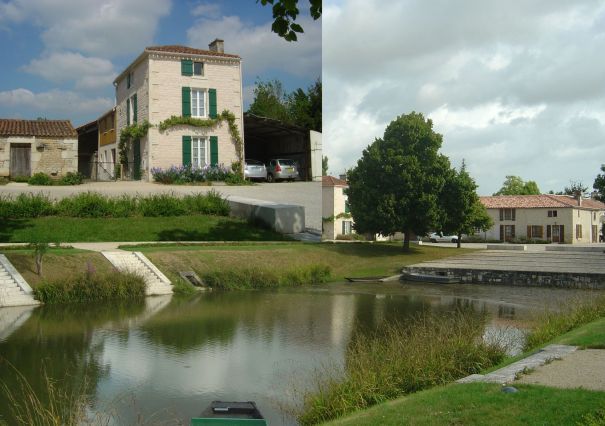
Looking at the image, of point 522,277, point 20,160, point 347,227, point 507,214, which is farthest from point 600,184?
point 507,214

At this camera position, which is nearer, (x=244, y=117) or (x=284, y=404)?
(x=284, y=404)

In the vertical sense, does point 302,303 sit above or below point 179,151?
below

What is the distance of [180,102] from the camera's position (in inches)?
408

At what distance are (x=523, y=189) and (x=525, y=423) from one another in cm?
1416

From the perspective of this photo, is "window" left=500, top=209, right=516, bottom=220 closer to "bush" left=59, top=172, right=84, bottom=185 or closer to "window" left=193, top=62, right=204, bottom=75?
"window" left=193, top=62, right=204, bottom=75

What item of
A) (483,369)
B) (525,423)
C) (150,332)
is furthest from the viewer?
(150,332)

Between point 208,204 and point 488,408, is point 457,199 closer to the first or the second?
point 208,204

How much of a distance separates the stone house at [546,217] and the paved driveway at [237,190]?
477 centimetres

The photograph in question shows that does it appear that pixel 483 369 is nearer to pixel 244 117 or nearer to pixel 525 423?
pixel 525 423

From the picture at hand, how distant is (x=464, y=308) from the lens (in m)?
9.67

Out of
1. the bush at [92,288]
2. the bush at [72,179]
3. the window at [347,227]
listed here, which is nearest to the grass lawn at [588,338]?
the bush at [72,179]

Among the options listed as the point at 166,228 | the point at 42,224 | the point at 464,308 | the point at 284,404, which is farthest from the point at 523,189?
the point at 284,404

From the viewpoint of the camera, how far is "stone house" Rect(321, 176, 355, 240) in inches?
519

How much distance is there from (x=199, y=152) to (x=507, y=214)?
38.1 feet
